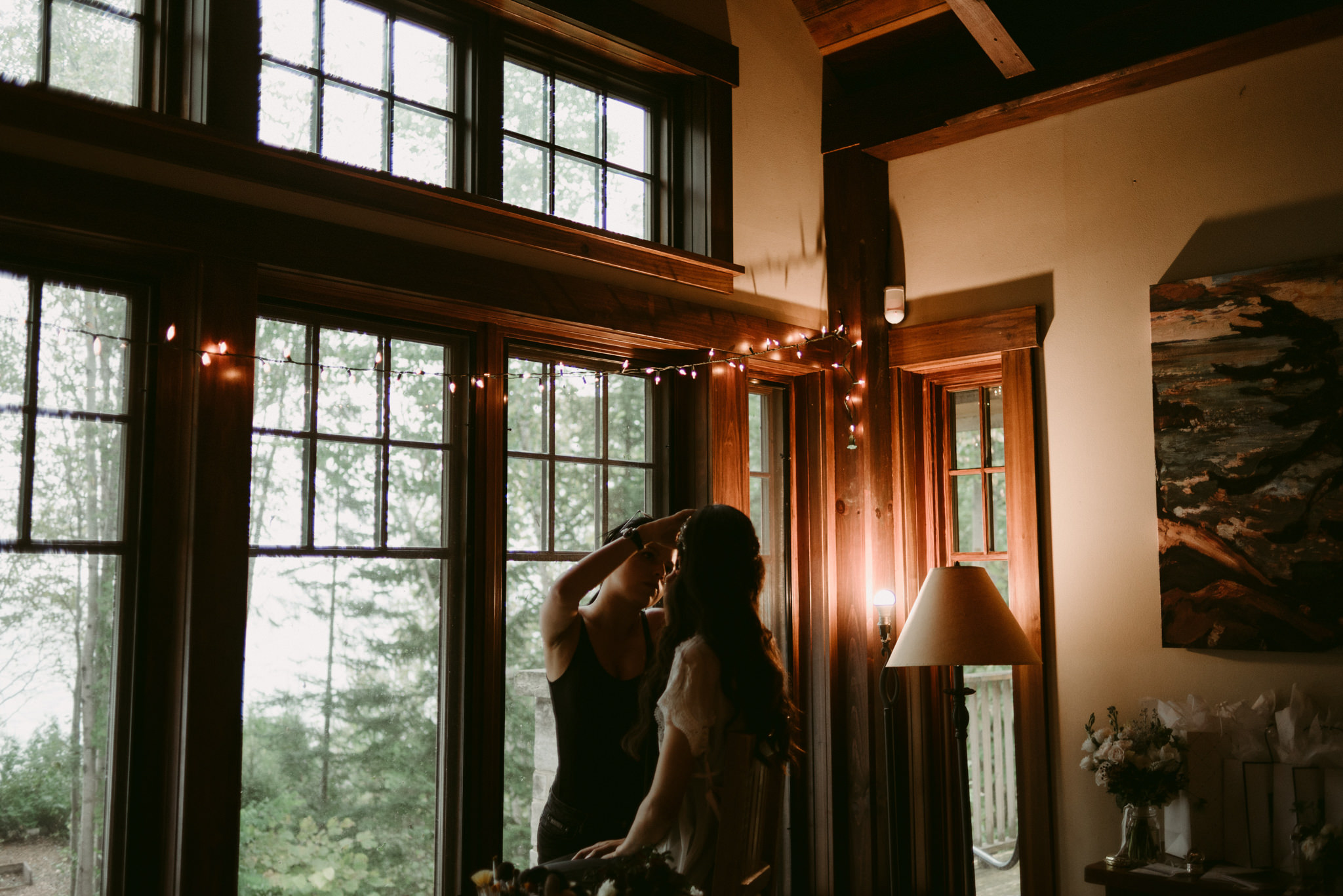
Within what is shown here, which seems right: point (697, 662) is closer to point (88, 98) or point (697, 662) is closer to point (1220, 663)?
point (88, 98)

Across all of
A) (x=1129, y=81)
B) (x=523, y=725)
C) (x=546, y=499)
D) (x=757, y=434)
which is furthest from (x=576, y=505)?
(x=1129, y=81)

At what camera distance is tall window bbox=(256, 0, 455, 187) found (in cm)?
299

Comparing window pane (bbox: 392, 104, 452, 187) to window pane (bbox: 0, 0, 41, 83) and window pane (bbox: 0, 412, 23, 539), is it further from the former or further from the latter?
window pane (bbox: 0, 412, 23, 539)

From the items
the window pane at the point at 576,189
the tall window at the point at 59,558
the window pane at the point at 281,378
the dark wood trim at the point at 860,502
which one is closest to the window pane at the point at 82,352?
the tall window at the point at 59,558

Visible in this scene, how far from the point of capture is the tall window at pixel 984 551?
14.4ft

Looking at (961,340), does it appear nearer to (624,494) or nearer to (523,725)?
(624,494)

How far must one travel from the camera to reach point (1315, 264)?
343 cm

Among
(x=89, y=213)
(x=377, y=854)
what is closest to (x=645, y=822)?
(x=377, y=854)

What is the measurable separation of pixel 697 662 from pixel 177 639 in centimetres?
141

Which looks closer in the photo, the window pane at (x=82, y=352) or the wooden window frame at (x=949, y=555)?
the window pane at (x=82, y=352)

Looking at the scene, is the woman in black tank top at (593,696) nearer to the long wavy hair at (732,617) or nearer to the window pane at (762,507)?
the long wavy hair at (732,617)

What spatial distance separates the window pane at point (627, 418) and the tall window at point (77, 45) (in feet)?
5.72

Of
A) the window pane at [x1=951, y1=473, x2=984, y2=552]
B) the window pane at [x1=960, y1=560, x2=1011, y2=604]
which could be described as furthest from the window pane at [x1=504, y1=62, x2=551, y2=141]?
the window pane at [x1=960, y1=560, x2=1011, y2=604]

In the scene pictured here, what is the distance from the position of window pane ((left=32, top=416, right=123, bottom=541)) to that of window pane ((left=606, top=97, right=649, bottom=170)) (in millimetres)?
2031
